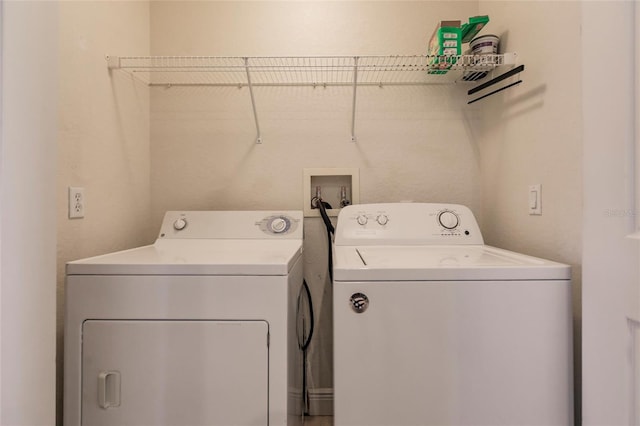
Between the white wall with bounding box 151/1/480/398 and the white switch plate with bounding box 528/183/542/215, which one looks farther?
the white wall with bounding box 151/1/480/398

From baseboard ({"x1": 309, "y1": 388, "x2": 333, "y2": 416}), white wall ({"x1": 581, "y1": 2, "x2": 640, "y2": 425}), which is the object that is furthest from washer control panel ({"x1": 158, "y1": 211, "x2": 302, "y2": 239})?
white wall ({"x1": 581, "y1": 2, "x2": 640, "y2": 425})

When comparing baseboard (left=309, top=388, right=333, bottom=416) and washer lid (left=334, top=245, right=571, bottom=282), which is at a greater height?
washer lid (left=334, top=245, right=571, bottom=282)

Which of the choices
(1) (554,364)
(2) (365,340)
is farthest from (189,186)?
(1) (554,364)

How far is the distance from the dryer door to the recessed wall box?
0.95 metres

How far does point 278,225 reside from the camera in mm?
1613

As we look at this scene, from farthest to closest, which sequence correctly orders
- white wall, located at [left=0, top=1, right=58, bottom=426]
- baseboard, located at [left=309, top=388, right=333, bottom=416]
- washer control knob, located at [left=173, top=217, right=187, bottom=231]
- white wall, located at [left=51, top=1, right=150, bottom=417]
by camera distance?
baseboard, located at [left=309, top=388, right=333, bottom=416], washer control knob, located at [left=173, top=217, right=187, bottom=231], white wall, located at [left=51, top=1, right=150, bottom=417], white wall, located at [left=0, top=1, right=58, bottom=426]

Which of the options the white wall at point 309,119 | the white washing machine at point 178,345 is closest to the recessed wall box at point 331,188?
the white wall at point 309,119

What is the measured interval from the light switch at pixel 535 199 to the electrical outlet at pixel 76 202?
179cm

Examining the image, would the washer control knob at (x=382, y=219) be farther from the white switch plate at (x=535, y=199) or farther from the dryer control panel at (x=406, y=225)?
the white switch plate at (x=535, y=199)

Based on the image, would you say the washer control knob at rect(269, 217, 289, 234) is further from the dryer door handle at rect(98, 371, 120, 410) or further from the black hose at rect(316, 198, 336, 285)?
the dryer door handle at rect(98, 371, 120, 410)

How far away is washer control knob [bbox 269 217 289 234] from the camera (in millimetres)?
1608

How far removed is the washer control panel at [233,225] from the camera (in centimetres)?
161

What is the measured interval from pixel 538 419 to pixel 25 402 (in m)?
1.22

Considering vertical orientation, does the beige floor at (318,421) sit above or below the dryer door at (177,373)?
below
